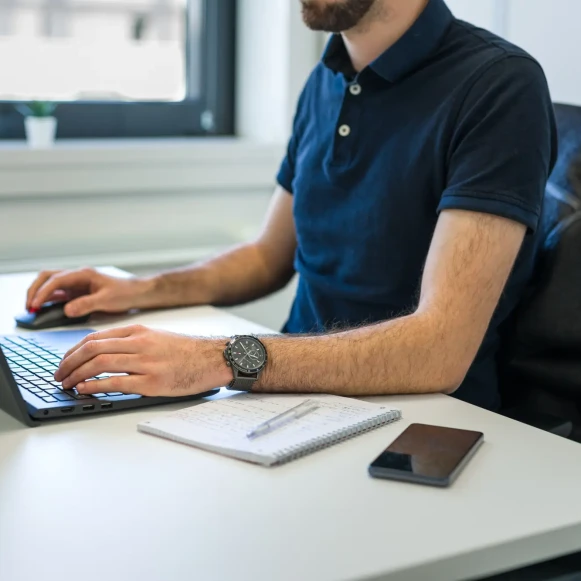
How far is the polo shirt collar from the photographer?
147cm

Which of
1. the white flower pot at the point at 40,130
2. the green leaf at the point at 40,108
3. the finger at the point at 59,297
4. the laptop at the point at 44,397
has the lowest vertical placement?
the finger at the point at 59,297

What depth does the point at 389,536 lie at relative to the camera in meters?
0.78

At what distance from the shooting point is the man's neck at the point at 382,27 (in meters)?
1.53

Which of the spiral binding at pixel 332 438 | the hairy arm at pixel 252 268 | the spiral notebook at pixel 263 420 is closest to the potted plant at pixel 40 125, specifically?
the hairy arm at pixel 252 268

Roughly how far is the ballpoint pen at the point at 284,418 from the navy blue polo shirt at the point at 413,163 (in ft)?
1.22

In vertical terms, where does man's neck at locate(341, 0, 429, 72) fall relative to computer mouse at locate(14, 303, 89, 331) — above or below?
above

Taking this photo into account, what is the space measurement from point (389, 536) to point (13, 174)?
1583mm

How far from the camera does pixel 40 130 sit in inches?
89.0

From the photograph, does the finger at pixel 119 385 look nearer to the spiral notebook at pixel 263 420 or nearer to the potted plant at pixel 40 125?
the spiral notebook at pixel 263 420

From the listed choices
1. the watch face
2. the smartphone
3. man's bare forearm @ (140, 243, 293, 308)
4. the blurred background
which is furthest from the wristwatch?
the blurred background

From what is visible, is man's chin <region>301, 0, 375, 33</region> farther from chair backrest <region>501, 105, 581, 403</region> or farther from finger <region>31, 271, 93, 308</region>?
finger <region>31, 271, 93, 308</region>

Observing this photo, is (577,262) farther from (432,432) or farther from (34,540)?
(34,540)

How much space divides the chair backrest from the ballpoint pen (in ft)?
1.51

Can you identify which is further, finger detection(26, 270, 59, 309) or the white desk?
finger detection(26, 270, 59, 309)
